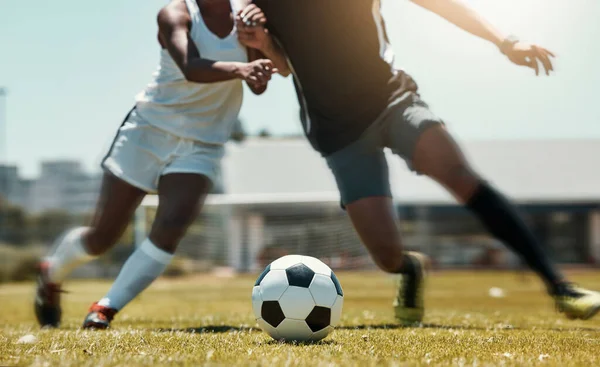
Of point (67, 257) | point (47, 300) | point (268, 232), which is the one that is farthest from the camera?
point (268, 232)

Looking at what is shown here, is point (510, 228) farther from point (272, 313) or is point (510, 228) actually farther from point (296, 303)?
point (272, 313)

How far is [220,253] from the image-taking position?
30.1 meters

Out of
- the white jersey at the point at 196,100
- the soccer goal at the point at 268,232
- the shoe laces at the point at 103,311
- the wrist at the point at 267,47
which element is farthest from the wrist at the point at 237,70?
the soccer goal at the point at 268,232

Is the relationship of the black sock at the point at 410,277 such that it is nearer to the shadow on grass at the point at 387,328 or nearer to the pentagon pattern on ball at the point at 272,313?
the shadow on grass at the point at 387,328

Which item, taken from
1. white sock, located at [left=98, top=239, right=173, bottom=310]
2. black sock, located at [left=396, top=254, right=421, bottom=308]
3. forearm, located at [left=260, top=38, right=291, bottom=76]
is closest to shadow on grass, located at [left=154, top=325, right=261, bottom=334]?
white sock, located at [left=98, top=239, right=173, bottom=310]

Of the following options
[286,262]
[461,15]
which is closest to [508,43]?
[461,15]

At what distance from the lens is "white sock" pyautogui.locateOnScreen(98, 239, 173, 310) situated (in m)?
5.20

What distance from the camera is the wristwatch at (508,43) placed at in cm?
A: 439

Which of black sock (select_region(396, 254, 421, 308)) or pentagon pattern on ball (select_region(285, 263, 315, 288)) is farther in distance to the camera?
black sock (select_region(396, 254, 421, 308))

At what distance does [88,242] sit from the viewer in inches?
221

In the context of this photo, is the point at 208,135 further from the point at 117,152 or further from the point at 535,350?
the point at 535,350

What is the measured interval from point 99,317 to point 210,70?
6.00 feet

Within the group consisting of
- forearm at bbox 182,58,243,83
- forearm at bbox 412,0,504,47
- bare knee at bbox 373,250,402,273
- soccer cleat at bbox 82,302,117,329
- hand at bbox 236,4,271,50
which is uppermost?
forearm at bbox 412,0,504,47

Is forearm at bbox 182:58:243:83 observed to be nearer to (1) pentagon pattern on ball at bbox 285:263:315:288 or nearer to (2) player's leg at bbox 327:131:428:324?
(2) player's leg at bbox 327:131:428:324
